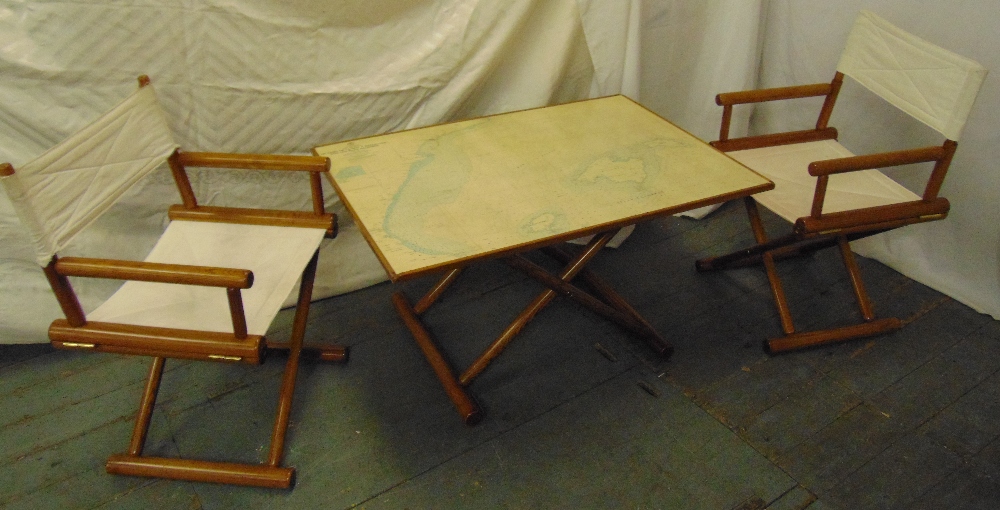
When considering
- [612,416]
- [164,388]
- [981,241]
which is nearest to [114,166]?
A: [164,388]

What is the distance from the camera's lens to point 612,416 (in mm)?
2023

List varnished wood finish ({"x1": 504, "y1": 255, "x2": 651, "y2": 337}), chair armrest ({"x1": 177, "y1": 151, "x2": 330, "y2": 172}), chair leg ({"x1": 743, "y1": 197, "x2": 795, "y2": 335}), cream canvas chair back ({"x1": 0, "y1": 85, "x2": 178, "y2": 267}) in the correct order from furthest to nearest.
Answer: chair leg ({"x1": 743, "y1": 197, "x2": 795, "y2": 335}) < varnished wood finish ({"x1": 504, "y1": 255, "x2": 651, "y2": 337}) < chair armrest ({"x1": 177, "y1": 151, "x2": 330, "y2": 172}) < cream canvas chair back ({"x1": 0, "y1": 85, "x2": 178, "y2": 267})

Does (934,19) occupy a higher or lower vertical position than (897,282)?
higher

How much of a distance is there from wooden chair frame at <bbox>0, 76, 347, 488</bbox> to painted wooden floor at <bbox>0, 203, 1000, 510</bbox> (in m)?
0.05

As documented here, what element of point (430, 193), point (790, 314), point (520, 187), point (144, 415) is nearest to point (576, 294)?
point (520, 187)

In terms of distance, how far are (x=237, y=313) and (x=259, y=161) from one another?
0.52 m

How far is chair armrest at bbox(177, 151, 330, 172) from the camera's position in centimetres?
176

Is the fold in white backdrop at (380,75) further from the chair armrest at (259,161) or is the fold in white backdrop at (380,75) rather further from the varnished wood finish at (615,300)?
the varnished wood finish at (615,300)

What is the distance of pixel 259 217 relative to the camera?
1.91m

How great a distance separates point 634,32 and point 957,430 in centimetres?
166

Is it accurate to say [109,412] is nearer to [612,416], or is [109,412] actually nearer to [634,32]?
[612,416]

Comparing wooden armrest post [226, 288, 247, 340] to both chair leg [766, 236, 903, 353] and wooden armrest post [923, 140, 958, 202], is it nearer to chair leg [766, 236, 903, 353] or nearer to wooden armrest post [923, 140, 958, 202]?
chair leg [766, 236, 903, 353]

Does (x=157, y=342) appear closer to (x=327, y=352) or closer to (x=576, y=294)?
(x=327, y=352)

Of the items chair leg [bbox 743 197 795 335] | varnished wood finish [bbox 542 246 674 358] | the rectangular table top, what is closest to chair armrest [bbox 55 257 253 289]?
the rectangular table top
